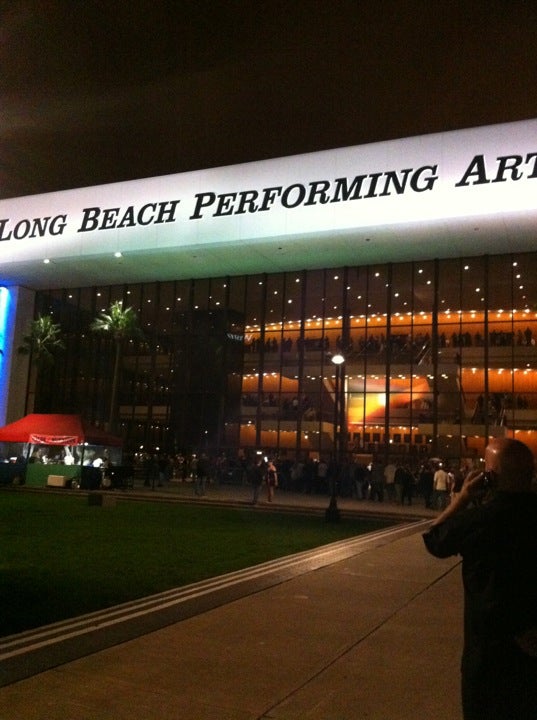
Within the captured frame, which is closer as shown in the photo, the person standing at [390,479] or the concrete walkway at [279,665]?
the concrete walkway at [279,665]

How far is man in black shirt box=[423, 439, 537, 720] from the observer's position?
2.33 m

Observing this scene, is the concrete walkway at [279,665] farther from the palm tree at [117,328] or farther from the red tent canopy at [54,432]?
the palm tree at [117,328]

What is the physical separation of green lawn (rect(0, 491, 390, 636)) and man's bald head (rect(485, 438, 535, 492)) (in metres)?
5.01

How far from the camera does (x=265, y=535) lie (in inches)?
569

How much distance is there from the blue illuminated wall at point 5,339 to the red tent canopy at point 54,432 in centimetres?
1714

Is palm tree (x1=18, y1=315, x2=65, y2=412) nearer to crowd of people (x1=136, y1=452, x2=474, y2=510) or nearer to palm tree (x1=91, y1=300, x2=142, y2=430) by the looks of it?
palm tree (x1=91, y1=300, x2=142, y2=430)

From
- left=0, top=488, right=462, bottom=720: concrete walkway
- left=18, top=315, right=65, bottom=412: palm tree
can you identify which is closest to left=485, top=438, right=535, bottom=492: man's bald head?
left=0, top=488, right=462, bottom=720: concrete walkway

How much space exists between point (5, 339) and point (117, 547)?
3689 centimetres

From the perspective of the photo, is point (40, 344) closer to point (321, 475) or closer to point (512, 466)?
point (321, 475)

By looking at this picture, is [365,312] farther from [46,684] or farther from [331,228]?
[46,684]

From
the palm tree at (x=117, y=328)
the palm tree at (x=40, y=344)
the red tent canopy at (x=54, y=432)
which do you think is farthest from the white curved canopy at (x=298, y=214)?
the red tent canopy at (x=54, y=432)

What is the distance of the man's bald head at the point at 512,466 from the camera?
102 inches

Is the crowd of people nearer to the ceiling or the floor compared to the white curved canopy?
nearer to the floor

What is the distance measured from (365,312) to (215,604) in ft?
100
